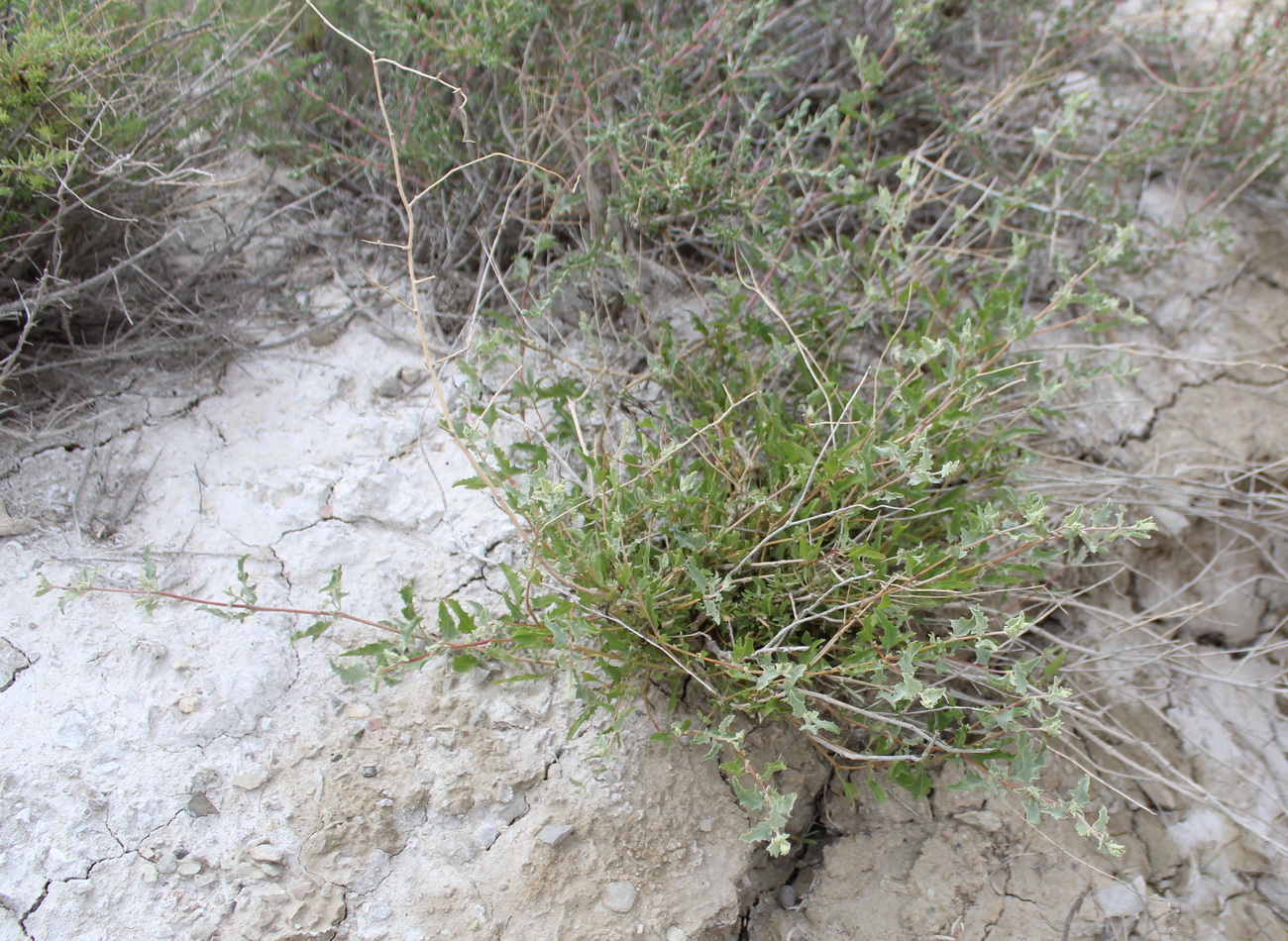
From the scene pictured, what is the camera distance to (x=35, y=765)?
1.51 meters

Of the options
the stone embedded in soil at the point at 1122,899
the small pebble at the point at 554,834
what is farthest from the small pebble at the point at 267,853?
the stone embedded in soil at the point at 1122,899

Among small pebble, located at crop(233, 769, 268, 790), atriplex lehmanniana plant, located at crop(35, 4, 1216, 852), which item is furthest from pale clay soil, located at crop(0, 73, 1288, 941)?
atriplex lehmanniana plant, located at crop(35, 4, 1216, 852)

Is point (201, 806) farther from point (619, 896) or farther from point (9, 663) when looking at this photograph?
point (619, 896)

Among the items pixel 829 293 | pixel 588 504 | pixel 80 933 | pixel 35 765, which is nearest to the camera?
pixel 80 933

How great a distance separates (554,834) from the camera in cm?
158

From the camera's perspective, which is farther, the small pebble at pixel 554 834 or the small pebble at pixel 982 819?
the small pebble at pixel 982 819

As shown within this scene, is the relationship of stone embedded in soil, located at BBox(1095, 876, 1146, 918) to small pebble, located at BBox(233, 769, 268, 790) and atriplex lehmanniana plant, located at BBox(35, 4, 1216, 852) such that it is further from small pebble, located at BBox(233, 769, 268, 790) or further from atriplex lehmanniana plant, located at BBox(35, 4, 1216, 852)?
small pebble, located at BBox(233, 769, 268, 790)

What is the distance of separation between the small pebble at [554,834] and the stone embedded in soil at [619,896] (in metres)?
0.12

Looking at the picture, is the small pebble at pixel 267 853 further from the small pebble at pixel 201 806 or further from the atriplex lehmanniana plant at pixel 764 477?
the atriplex lehmanniana plant at pixel 764 477

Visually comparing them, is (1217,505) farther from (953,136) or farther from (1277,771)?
(953,136)

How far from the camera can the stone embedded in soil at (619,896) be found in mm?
1558

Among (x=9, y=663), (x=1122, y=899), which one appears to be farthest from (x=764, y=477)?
(x=9, y=663)

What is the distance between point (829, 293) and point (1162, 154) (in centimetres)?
143

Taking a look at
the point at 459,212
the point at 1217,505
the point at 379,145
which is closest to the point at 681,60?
the point at 459,212
